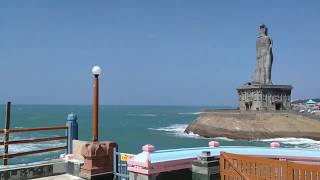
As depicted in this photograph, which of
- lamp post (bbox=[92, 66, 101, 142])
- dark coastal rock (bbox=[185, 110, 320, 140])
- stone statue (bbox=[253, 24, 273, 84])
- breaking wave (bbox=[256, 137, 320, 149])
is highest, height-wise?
stone statue (bbox=[253, 24, 273, 84])

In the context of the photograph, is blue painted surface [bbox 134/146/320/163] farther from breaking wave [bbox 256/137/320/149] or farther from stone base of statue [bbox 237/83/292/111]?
stone base of statue [bbox 237/83/292/111]

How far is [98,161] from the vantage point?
1032 centimetres

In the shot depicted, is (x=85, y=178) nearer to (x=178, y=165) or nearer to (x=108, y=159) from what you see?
(x=108, y=159)

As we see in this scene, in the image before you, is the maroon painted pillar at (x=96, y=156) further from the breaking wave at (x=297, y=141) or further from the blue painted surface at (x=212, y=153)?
the breaking wave at (x=297, y=141)

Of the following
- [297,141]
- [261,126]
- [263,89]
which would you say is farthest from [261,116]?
[297,141]

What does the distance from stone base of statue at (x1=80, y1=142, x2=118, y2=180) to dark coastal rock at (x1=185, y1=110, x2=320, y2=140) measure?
5749cm

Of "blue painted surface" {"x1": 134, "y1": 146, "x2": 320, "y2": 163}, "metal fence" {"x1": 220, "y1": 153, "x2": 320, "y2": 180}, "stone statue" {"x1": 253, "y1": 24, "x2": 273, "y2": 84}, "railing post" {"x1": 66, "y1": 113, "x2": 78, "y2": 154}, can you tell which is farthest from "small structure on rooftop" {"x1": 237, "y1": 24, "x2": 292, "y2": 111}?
"metal fence" {"x1": 220, "y1": 153, "x2": 320, "y2": 180}

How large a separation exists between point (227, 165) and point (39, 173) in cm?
548

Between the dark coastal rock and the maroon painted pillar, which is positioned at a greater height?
the maroon painted pillar

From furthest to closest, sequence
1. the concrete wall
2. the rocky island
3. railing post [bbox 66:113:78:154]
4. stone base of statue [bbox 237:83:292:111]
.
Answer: stone base of statue [bbox 237:83:292:111], the rocky island, railing post [bbox 66:113:78:154], the concrete wall

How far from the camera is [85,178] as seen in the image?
33.9ft

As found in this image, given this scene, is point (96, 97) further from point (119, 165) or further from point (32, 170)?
point (32, 170)

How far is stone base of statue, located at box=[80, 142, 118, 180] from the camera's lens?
33.4ft

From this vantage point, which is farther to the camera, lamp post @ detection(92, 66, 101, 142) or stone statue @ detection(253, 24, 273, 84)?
stone statue @ detection(253, 24, 273, 84)
